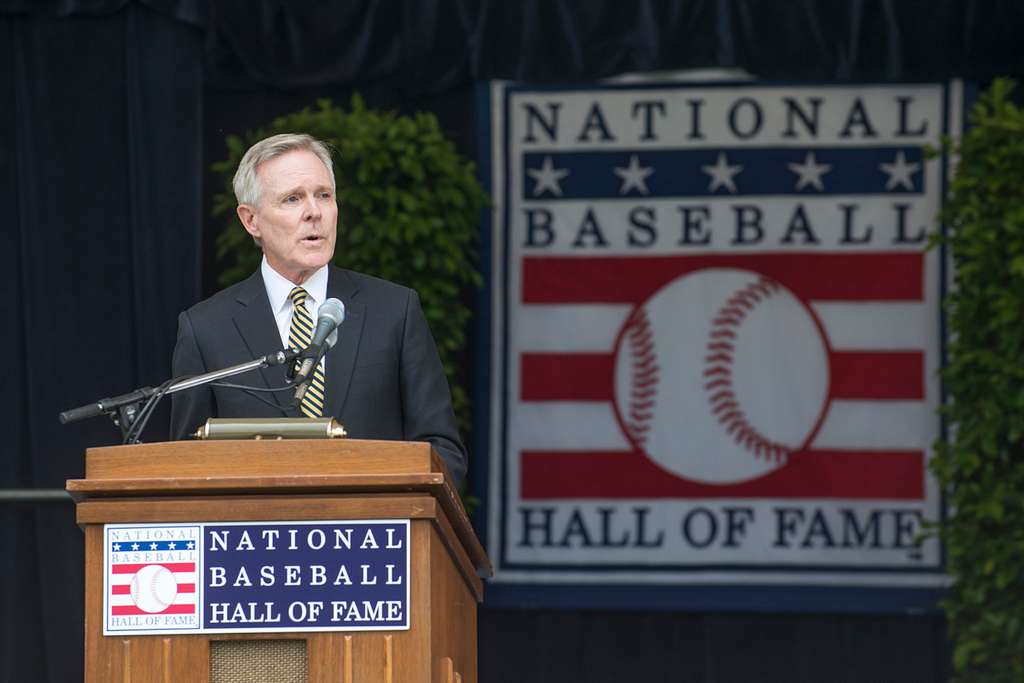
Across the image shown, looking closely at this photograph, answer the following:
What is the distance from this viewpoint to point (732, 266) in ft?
20.8

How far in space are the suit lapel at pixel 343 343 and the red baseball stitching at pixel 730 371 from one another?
340cm

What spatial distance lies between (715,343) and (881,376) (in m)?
0.55

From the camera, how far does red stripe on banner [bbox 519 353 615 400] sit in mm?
6379

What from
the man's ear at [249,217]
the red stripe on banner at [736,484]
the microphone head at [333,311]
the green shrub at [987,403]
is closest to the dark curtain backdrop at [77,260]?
the red stripe on banner at [736,484]

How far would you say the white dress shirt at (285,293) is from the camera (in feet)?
9.73

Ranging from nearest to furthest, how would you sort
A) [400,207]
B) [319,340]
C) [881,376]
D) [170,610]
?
1. [170,610]
2. [319,340]
3. [400,207]
4. [881,376]

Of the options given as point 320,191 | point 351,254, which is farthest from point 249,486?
point 351,254

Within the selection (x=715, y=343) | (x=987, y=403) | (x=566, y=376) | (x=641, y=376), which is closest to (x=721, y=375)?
(x=715, y=343)

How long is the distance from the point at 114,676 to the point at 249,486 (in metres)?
0.29

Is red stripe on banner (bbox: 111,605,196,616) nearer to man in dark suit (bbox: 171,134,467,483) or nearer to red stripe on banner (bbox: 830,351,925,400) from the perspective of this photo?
man in dark suit (bbox: 171,134,467,483)

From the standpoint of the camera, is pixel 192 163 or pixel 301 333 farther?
pixel 192 163

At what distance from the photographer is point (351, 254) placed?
5887mm

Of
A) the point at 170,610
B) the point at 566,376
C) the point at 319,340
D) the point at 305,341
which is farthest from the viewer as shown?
the point at 566,376

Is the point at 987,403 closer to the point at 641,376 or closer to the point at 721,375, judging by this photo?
the point at 721,375
